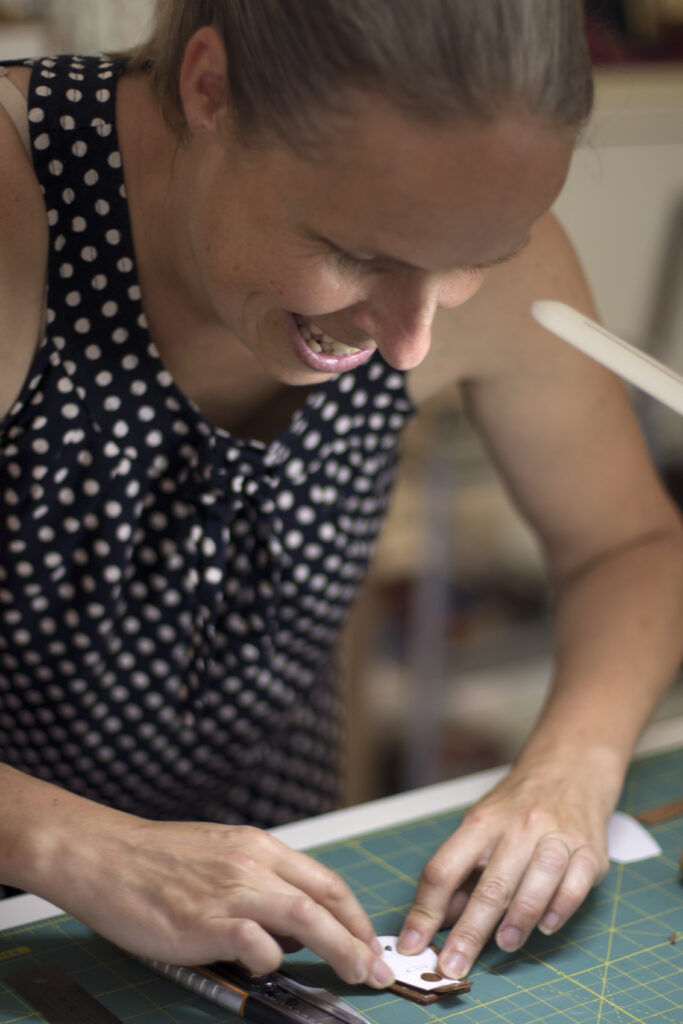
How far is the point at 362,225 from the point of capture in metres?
0.79

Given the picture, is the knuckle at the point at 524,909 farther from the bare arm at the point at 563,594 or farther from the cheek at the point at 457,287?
the cheek at the point at 457,287

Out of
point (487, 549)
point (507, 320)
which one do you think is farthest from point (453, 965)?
point (487, 549)

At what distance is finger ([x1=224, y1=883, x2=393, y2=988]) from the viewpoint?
85 cm

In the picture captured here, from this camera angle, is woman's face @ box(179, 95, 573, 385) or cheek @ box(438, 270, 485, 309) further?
cheek @ box(438, 270, 485, 309)

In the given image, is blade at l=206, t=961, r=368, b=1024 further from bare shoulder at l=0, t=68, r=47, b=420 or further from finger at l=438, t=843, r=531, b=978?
bare shoulder at l=0, t=68, r=47, b=420

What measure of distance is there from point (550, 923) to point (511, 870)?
5 cm

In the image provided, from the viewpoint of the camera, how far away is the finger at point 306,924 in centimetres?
85

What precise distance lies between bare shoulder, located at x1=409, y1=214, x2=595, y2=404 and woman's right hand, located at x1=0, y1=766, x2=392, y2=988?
498 mm

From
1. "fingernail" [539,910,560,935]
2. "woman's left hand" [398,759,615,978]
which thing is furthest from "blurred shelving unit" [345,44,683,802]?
"fingernail" [539,910,560,935]

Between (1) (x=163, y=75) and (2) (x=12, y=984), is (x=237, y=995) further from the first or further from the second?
(1) (x=163, y=75)

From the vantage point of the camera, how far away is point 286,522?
1152mm

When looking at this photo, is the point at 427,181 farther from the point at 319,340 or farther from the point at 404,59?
the point at 319,340

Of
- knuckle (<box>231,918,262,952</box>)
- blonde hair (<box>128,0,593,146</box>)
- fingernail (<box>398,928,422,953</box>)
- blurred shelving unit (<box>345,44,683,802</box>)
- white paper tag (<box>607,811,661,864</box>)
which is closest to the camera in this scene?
blonde hair (<box>128,0,593,146</box>)

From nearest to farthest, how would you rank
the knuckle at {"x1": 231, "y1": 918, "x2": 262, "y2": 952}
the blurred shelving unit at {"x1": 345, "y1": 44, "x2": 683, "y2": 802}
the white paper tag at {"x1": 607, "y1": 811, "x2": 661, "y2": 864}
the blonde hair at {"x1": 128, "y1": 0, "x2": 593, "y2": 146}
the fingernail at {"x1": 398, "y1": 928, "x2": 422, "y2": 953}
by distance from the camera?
the blonde hair at {"x1": 128, "y1": 0, "x2": 593, "y2": 146}
the knuckle at {"x1": 231, "y1": 918, "x2": 262, "y2": 952}
the fingernail at {"x1": 398, "y1": 928, "x2": 422, "y2": 953}
the white paper tag at {"x1": 607, "y1": 811, "x2": 661, "y2": 864}
the blurred shelving unit at {"x1": 345, "y1": 44, "x2": 683, "y2": 802}
